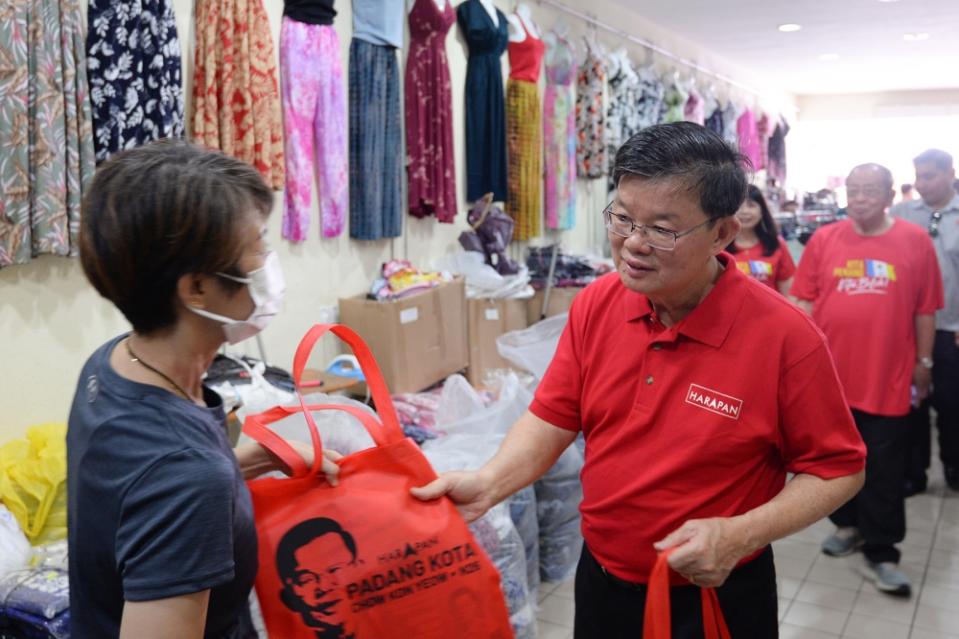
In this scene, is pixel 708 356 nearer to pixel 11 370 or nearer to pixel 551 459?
pixel 551 459

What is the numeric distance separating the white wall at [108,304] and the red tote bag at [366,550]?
5.92 feet

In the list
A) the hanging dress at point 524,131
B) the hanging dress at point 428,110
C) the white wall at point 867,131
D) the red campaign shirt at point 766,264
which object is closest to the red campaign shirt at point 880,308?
the red campaign shirt at point 766,264

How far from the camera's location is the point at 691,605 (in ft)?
5.07

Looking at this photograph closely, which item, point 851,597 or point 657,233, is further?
point 851,597

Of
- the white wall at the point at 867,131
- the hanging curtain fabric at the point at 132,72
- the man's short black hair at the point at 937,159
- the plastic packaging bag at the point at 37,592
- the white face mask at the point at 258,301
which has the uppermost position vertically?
the white wall at the point at 867,131

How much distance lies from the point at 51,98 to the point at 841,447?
7.98ft

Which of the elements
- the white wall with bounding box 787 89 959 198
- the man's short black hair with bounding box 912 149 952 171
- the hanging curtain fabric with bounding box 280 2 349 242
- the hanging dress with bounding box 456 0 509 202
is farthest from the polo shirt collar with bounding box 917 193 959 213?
the white wall with bounding box 787 89 959 198

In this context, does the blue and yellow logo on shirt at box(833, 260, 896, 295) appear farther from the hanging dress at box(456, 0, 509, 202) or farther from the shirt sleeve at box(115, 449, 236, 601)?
the shirt sleeve at box(115, 449, 236, 601)

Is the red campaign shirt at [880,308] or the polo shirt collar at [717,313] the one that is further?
the red campaign shirt at [880,308]

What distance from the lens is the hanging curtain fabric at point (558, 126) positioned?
5.88 m

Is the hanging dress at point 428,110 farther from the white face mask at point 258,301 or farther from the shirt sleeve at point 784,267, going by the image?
the white face mask at point 258,301

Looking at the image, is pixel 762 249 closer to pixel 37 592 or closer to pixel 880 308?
pixel 880 308

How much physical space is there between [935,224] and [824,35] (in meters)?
4.70

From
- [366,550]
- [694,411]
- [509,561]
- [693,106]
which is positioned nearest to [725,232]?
[694,411]
